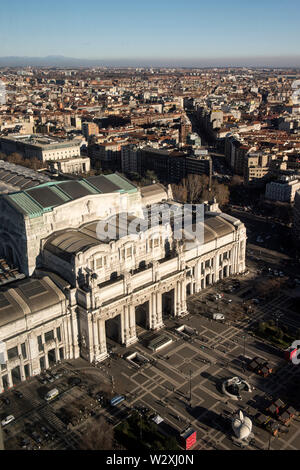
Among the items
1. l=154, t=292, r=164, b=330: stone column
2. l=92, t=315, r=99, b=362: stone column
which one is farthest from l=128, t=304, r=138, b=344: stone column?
l=92, t=315, r=99, b=362: stone column

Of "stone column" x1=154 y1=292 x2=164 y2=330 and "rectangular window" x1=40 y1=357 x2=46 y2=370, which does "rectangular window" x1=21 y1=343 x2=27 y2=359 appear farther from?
"stone column" x1=154 y1=292 x2=164 y2=330

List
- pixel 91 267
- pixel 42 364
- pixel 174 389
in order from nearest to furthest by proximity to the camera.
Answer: pixel 174 389
pixel 42 364
pixel 91 267

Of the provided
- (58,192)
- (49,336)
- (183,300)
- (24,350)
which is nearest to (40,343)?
(49,336)

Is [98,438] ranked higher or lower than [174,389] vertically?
higher

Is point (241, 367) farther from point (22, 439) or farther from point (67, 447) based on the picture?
point (22, 439)

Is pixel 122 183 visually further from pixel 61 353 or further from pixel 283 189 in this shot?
pixel 283 189

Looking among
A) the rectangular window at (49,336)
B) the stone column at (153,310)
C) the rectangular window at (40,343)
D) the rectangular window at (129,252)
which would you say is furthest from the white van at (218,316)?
the rectangular window at (40,343)

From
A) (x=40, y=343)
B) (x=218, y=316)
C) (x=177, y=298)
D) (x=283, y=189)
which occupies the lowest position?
(x=218, y=316)

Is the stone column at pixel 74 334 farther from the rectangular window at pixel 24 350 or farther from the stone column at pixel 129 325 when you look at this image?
the stone column at pixel 129 325

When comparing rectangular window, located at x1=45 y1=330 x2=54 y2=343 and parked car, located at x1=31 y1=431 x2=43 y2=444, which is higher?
rectangular window, located at x1=45 y1=330 x2=54 y2=343
